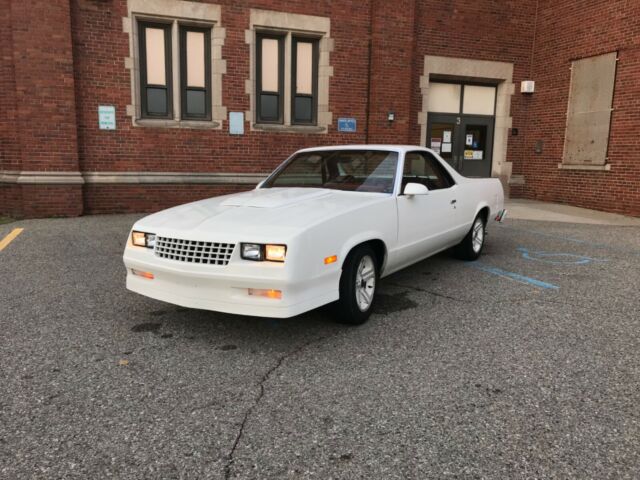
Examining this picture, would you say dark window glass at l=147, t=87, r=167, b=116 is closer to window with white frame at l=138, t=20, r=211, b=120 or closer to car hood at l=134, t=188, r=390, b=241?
window with white frame at l=138, t=20, r=211, b=120

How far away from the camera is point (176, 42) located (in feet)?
35.8

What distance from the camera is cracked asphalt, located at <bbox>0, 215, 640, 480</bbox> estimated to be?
96.0 inches

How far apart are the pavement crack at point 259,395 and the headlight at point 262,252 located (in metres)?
0.72

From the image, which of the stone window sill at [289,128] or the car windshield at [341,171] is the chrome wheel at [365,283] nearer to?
the car windshield at [341,171]

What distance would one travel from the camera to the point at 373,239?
14.2 feet

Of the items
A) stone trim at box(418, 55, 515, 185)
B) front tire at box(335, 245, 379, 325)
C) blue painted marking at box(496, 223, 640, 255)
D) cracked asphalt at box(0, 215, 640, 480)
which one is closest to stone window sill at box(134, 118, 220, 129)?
stone trim at box(418, 55, 515, 185)

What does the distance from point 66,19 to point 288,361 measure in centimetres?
943

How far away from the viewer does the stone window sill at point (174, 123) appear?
1089 centimetres

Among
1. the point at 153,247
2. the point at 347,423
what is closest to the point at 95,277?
the point at 153,247

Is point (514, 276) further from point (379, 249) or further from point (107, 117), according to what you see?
point (107, 117)

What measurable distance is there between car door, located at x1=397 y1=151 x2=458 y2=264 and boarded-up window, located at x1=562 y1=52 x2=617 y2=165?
8.27 meters

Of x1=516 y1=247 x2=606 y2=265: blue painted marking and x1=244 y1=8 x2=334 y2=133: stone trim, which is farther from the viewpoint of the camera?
x1=244 y1=8 x2=334 y2=133: stone trim

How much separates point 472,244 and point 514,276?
2.72ft

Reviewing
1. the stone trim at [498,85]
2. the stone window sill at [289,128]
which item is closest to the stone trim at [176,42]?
the stone window sill at [289,128]
